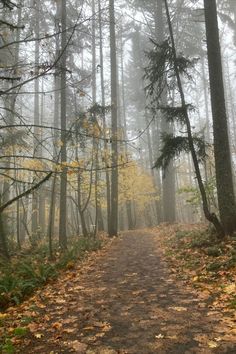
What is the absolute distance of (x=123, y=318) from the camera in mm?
4793

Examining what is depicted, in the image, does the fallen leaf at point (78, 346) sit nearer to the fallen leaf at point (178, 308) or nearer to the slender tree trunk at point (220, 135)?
the fallen leaf at point (178, 308)

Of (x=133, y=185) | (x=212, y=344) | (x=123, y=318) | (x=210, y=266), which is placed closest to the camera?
(x=212, y=344)

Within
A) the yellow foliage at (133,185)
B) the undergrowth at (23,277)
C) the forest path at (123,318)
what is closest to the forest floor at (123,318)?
the forest path at (123,318)

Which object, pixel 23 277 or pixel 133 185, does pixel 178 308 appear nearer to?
pixel 23 277

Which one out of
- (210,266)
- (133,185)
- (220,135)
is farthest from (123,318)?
(133,185)

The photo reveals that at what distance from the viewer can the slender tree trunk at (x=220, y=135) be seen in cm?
908

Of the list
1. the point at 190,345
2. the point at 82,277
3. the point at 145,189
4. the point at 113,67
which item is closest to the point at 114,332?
the point at 190,345

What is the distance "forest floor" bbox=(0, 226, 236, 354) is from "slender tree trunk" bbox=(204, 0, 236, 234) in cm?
235

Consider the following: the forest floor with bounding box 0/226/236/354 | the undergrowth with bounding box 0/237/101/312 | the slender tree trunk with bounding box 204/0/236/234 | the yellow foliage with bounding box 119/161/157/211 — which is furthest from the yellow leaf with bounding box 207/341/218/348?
the yellow foliage with bounding box 119/161/157/211

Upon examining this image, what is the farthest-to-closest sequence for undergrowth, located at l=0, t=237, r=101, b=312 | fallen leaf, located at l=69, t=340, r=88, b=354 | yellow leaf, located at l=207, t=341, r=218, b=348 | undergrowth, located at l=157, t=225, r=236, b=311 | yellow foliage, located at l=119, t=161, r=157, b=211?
yellow foliage, located at l=119, t=161, r=157, b=211 → undergrowth, located at l=0, t=237, r=101, b=312 → undergrowth, located at l=157, t=225, r=236, b=311 → fallen leaf, located at l=69, t=340, r=88, b=354 → yellow leaf, located at l=207, t=341, r=218, b=348

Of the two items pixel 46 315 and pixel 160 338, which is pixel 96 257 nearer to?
pixel 46 315

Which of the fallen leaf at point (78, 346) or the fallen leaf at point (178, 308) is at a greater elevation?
the fallen leaf at point (178, 308)

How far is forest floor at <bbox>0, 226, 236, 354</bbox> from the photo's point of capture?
3.86 meters

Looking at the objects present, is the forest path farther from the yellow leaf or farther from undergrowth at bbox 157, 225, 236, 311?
undergrowth at bbox 157, 225, 236, 311
